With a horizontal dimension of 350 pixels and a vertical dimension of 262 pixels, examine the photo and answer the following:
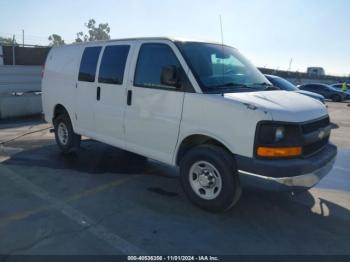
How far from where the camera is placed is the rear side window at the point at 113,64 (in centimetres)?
542

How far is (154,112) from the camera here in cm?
489

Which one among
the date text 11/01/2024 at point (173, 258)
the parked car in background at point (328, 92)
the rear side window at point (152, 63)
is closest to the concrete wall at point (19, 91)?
the rear side window at point (152, 63)

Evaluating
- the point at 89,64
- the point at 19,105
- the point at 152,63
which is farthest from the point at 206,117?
the point at 19,105

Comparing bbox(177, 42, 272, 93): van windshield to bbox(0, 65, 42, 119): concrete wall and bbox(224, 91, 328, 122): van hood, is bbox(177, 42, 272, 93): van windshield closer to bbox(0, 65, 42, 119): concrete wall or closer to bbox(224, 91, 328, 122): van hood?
bbox(224, 91, 328, 122): van hood

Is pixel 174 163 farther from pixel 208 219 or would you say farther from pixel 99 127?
pixel 99 127

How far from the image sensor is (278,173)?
3.85 meters

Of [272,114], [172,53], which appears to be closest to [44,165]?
[172,53]

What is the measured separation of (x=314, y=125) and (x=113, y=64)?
3099 mm

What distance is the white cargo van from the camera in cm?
392

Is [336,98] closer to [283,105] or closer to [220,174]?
[283,105]

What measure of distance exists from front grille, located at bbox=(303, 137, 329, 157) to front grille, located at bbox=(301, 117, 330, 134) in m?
0.18

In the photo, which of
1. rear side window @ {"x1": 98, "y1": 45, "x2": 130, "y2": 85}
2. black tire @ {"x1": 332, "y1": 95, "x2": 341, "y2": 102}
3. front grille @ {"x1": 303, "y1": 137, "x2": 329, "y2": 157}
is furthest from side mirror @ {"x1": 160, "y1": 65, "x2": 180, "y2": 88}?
black tire @ {"x1": 332, "y1": 95, "x2": 341, "y2": 102}

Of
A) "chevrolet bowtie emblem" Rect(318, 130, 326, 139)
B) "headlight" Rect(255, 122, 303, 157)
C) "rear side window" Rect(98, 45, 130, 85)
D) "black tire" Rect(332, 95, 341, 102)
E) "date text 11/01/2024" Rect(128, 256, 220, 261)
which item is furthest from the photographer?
"black tire" Rect(332, 95, 341, 102)

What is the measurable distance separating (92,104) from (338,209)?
4.07 meters
